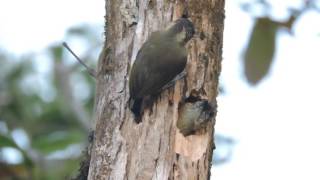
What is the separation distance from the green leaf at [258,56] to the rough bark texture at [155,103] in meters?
0.18

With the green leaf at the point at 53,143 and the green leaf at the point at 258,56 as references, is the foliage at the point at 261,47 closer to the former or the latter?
the green leaf at the point at 258,56

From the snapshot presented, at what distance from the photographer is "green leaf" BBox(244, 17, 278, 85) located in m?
2.52

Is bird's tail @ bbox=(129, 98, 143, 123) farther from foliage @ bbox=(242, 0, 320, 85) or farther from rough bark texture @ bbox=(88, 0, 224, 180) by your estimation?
foliage @ bbox=(242, 0, 320, 85)

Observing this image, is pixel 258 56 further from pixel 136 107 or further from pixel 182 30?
pixel 136 107

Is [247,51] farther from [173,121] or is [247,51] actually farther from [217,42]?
[173,121]

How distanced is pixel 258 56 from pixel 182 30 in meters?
0.38

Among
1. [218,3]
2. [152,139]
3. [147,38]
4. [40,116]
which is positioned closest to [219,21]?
[218,3]

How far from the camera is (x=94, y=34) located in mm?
5918

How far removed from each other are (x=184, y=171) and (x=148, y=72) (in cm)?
26

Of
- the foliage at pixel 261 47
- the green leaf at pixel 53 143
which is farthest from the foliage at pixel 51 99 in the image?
the foliage at pixel 261 47

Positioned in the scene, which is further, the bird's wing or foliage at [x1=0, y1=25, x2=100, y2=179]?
foliage at [x1=0, y1=25, x2=100, y2=179]

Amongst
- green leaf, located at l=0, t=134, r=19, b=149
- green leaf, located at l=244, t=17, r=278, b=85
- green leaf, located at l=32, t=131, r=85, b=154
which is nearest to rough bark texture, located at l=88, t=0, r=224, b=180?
green leaf, located at l=244, t=17, r=278, b=85

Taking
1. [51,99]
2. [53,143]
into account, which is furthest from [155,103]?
[51,99]

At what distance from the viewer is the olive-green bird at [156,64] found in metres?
2.21
